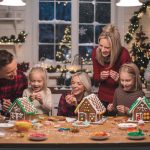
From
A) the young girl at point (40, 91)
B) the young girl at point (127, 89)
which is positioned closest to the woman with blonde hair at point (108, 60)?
the young girl at point (127, 89)

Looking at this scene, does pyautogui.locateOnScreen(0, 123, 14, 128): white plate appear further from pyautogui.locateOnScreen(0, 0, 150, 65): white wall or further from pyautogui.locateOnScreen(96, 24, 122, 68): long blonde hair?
pyautogui.locateOnScreen(0, 0, 150, 65): white wall

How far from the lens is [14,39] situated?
7547mm

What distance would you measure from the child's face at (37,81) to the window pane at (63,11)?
13.1ft

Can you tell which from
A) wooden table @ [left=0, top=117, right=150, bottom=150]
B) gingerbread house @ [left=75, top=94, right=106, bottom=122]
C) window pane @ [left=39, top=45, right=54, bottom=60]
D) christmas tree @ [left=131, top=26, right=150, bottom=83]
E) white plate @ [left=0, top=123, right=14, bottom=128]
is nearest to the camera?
wooden table @ [left=0, top=117, right=150, bottom=150]

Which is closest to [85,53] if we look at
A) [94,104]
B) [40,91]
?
[40,91]

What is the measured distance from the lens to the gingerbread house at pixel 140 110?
370 cm

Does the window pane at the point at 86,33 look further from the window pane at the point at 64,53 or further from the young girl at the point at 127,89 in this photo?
the young girl at the point at 127,89

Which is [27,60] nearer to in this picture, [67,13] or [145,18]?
[67,13]

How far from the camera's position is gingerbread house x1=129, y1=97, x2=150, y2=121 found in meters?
3.70

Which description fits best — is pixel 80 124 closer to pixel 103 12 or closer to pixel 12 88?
pixel 12 88

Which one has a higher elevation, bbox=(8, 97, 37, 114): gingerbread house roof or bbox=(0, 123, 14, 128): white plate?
bbox=(8, 97, 37, 114): gingerbread house roof

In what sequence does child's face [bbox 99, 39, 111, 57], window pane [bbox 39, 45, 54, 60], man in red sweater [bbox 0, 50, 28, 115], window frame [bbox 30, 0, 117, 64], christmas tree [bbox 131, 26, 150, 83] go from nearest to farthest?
man in red sweater [bbox 0, 50, 28, 115]
child's face [bbox 99, 39, 111, 57]
christmas tree [bbox 131, 26, 150, 83]
window frame [bbox 30, 0, 117, 64]
window pane [bbox 39, 45, 54, 60]

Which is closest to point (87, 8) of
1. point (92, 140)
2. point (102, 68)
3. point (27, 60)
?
point (27, 60)

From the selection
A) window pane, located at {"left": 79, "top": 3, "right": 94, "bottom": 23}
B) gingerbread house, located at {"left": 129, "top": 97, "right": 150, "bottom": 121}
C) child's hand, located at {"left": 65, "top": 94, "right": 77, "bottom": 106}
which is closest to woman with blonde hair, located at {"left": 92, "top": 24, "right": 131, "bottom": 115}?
child's hand, located at {"left": 65, "top": 94, "right": 77, "bottom": 106}
